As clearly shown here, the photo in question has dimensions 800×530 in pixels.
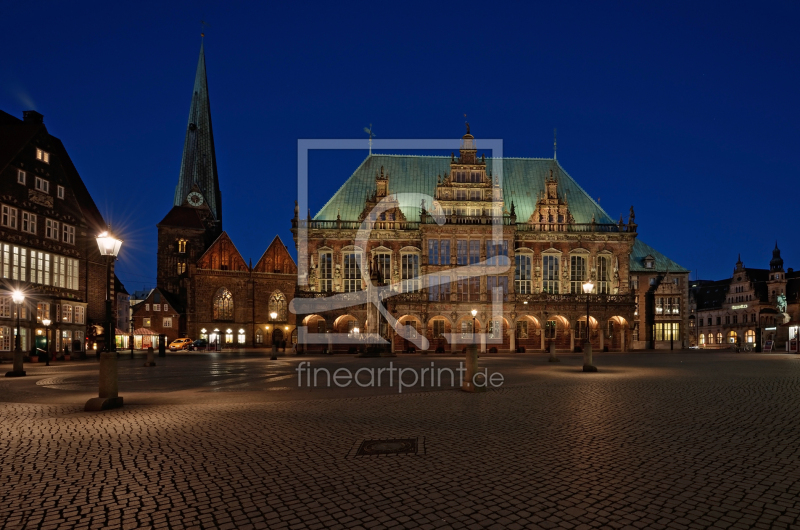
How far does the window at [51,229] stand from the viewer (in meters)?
39.4

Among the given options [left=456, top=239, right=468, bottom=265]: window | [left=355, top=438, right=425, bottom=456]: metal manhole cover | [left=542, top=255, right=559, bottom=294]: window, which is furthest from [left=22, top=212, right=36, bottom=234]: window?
[left=542, top=255, right=559, bottom=294]: window

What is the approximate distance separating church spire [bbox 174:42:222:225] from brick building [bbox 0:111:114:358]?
42661 millimetres

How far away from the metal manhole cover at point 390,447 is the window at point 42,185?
40.4m

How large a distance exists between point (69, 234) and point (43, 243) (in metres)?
3.20

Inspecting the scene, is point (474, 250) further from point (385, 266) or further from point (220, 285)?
point (220, 285)

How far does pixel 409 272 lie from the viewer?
2105 inches

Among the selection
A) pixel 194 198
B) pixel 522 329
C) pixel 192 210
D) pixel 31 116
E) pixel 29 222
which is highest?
pixel 194 198

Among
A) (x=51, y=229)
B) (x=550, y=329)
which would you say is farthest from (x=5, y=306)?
(x=550, y=329)

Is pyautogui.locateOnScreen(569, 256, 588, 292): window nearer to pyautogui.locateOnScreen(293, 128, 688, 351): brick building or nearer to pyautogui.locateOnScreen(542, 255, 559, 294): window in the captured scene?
pyautogui.locateOnScreen(293, 128, 688, 351): brick building

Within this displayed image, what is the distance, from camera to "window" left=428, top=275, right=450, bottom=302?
170ft

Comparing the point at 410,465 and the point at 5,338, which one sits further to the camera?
the point at 5,338

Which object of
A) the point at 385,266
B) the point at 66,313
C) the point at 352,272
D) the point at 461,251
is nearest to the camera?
the point at 66,313

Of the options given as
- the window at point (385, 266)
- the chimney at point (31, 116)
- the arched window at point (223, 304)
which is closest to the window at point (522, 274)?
the window at point (385, 266)

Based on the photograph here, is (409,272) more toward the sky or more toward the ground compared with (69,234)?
more toward the ground
